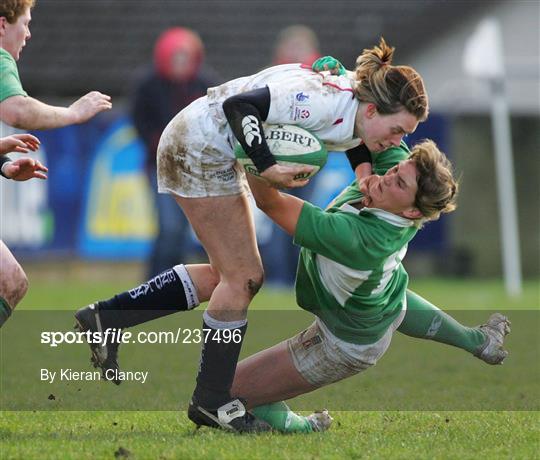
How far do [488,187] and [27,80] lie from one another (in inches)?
265

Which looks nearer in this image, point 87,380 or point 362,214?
point 362,214

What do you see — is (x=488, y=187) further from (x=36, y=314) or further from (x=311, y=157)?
(x=311, y=157)

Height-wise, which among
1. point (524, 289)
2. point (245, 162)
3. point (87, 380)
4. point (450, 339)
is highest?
point (245, 162)

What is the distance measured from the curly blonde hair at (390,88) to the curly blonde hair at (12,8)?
1.49 metres

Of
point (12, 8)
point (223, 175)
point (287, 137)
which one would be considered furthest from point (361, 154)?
point (12, 8)

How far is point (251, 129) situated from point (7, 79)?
1.02 meters

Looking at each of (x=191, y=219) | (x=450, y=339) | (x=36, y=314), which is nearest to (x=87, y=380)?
(x=191, y=219)

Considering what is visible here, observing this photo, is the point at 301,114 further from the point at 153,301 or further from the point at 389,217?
the point at 153,301

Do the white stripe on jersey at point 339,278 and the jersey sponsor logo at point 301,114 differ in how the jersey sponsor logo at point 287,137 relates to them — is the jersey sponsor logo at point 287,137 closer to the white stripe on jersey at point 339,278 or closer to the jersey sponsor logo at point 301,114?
the jersey sponsor logo at point 301,114

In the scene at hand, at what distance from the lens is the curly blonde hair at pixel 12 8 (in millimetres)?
5402

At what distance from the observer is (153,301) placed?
5996 mm

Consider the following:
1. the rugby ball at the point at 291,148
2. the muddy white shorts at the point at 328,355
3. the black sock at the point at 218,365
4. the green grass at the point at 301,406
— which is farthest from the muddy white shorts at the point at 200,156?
the green grass at the point at 301,406

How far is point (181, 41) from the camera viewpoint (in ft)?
39.0

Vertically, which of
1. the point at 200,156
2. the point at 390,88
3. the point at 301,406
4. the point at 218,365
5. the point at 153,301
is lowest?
the point at 301,406
